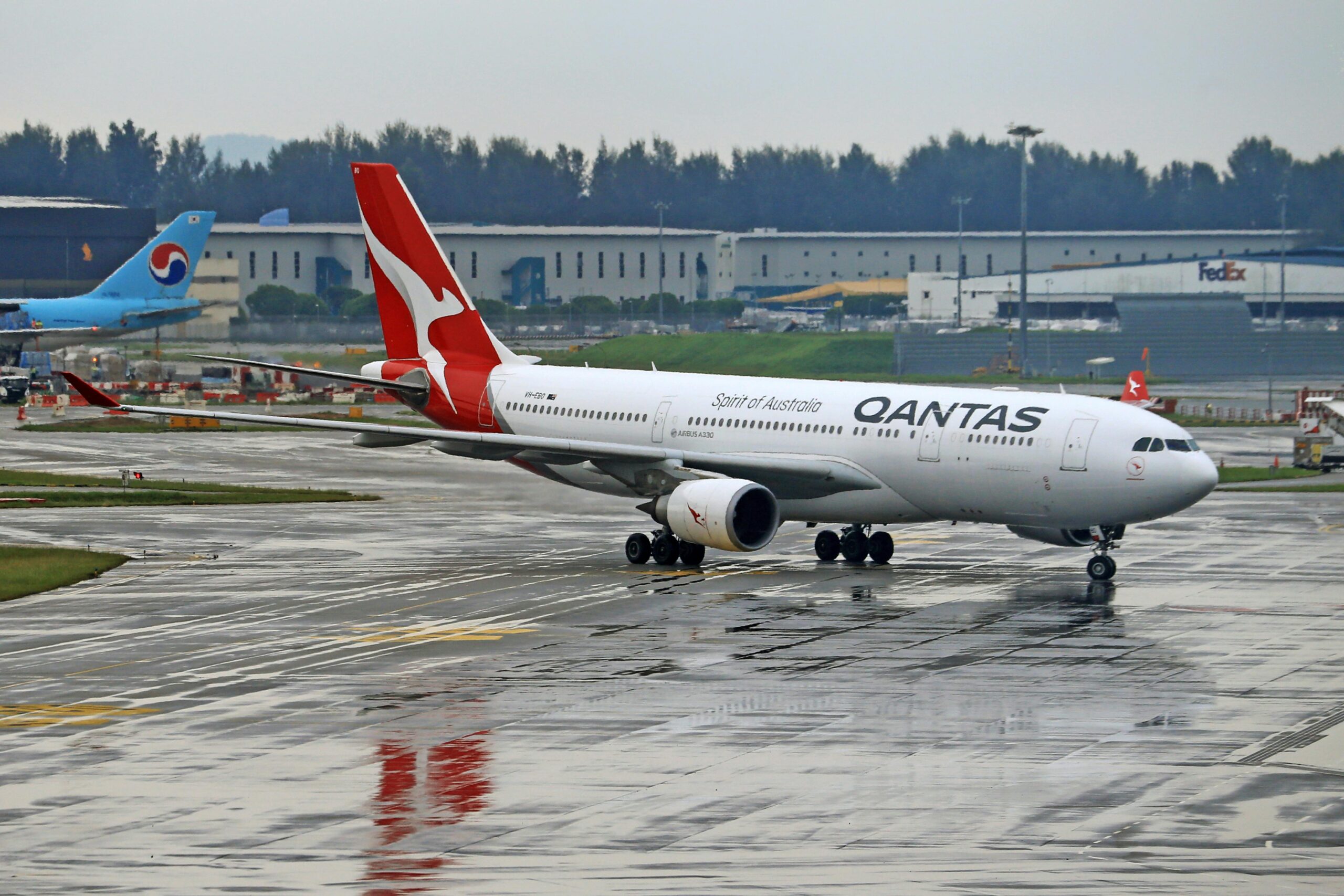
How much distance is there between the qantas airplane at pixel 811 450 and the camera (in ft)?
123

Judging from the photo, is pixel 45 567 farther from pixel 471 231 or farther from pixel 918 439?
pixel 471 231

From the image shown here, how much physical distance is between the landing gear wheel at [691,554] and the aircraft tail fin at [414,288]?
33.1 ft

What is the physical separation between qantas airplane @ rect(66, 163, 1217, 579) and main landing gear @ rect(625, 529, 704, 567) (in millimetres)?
38

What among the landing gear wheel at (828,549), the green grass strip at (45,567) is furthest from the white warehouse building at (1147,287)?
the green grass strip at (45,567)

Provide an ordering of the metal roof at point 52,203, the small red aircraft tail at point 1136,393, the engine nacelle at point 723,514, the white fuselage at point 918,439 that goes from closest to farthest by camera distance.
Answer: the white fuselage at point 918,439 < the engine nacelle at point 723,514 < the small red aircraft tail at point 1136,393 < the metal roof at point 52,203

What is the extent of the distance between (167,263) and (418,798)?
10471 cm

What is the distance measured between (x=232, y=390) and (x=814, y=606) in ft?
266

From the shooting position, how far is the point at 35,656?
98.0 feet

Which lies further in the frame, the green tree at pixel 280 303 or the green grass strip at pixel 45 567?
the green tree at pixel 280 303

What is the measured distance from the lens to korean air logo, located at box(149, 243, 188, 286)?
118 m

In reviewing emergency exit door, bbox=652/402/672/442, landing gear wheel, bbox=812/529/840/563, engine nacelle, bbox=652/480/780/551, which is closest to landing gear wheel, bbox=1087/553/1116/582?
landing gear wheel, bbox=812/529/840/563

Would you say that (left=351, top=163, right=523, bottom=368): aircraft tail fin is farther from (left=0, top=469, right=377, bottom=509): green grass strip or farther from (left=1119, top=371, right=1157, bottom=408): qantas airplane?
(left=1119, top=371, right=1157, bottom=408): qantas airplane

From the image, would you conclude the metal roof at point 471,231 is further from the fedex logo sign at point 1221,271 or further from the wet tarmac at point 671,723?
the wet tarmac at point 671,723

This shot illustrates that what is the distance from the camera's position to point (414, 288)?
4912 cm
